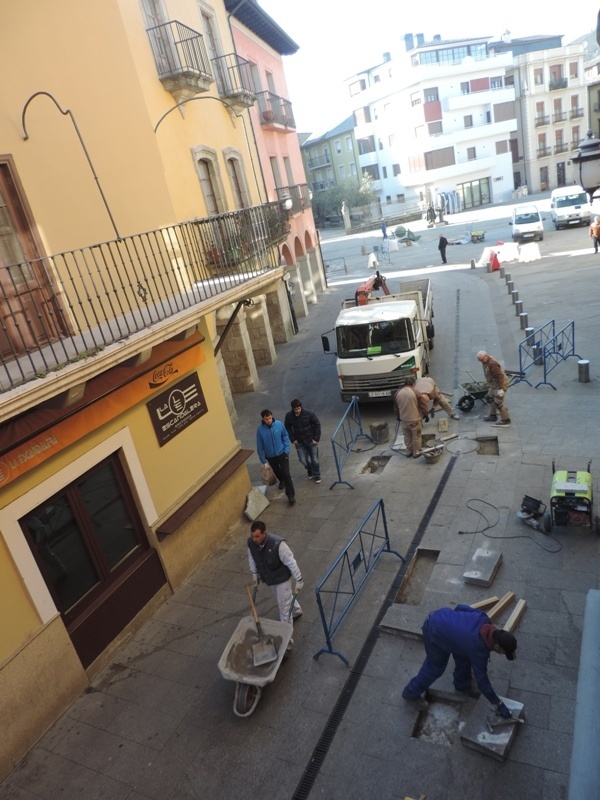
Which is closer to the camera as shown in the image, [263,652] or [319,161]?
[263,652]

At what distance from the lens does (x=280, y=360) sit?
19875 mm

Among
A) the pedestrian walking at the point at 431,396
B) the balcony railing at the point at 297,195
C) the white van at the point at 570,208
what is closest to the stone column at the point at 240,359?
the pedestrian walking at the point at 431,396

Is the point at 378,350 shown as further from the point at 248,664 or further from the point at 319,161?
the point at 319,161

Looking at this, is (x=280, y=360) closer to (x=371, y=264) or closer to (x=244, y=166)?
(x=244, y=166)

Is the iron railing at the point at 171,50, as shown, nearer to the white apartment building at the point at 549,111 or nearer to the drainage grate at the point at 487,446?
the drainage grate at the point at 487,446

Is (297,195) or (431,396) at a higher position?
(297,195)

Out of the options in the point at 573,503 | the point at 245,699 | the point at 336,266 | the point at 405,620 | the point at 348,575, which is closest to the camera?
the point at 245,699

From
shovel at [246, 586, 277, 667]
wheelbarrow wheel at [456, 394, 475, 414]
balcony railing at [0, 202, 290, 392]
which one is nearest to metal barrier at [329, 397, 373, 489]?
wheelbarrow wheel at [456, 394, 475, 414]

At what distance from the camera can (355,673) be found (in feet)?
19.5

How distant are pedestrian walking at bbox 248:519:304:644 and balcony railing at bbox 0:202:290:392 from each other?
2.72 metres

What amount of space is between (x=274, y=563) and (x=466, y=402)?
284 inches

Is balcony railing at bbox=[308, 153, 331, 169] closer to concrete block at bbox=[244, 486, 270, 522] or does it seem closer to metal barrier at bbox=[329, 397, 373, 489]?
metal barrier at bbox=[329, 397, 373, 489]

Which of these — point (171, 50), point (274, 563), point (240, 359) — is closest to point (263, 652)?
point (274, 563)

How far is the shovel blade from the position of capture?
18.7ft
